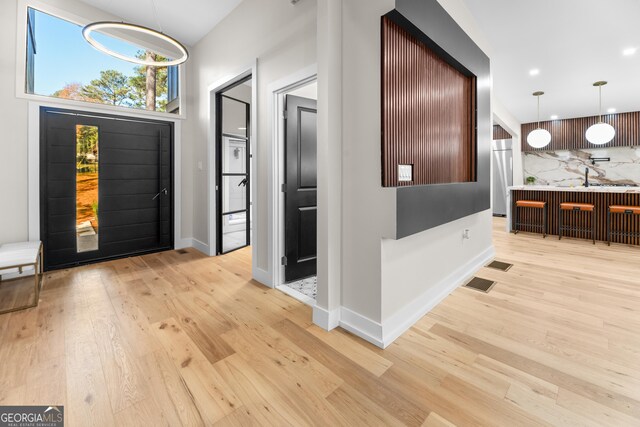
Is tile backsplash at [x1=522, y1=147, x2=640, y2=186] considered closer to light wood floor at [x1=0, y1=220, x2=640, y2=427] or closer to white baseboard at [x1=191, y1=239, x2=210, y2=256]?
light wood floor at [x1=0, y1=220, x2=640, y2=427]

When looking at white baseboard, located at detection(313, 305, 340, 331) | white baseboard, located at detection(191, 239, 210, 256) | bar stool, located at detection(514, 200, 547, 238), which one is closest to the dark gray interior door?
white baseboard, located at detection(191, 239, 210, 256)

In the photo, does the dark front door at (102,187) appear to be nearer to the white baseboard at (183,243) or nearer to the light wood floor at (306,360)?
the white baseboard at (183,243)

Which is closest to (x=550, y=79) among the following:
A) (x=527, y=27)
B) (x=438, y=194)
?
(x=527, y=27)

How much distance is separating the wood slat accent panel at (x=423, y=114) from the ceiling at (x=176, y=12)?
101 inches

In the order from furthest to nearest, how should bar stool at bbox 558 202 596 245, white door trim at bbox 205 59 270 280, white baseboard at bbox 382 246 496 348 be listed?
1. bar stool at bbox 558 202 596 245
2. white door trim at bbox 205 59 270 280
3. white baseboard at bbox 382 246 496 348

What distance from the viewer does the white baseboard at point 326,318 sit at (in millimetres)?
2164

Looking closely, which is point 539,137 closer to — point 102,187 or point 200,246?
point 200,246

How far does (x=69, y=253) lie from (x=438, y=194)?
4.51 m

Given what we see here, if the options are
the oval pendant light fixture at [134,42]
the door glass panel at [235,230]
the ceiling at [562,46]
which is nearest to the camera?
the oval pendant light fixture at [134,42]

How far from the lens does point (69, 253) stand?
3.71 m

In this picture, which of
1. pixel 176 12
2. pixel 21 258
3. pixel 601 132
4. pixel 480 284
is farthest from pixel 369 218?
pixel 601 132

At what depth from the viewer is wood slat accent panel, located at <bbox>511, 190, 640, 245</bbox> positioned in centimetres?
500

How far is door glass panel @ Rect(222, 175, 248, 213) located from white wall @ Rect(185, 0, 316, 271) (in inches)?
15.2
